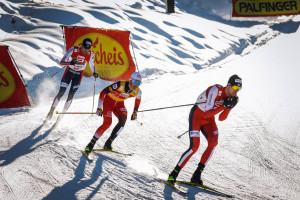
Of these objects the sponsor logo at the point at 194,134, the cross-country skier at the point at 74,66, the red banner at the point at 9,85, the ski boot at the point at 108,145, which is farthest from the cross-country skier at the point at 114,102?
the red banner at the point at 9,85

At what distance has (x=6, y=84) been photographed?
22.3 ft

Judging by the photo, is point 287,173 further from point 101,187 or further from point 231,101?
point 101,187

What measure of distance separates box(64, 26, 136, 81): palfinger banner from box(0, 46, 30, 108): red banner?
2.41 metres

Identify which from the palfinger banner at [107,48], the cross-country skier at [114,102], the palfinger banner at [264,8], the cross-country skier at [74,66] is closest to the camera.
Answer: the cross-country skier at [114,102]

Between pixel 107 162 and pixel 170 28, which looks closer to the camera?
pixel 107 162

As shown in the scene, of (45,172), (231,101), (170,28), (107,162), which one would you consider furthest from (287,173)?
(170,28)

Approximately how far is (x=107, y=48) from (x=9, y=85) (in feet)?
11.3

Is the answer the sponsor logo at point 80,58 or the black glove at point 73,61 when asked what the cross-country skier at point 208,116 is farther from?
the sponsor logo at point 80,58

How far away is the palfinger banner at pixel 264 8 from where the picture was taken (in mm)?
8461

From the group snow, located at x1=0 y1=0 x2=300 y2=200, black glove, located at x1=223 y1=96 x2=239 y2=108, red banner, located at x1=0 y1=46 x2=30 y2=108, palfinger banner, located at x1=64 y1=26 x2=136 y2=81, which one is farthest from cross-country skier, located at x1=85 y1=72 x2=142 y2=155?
palfinger banner, located at x1=64 y1=26 x2=136 y2=81

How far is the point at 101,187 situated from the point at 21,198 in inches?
39.5

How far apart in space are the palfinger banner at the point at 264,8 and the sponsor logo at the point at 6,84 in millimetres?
7281

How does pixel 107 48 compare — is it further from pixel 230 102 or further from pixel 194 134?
pixel 230 102

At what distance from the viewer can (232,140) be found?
5.94 m
